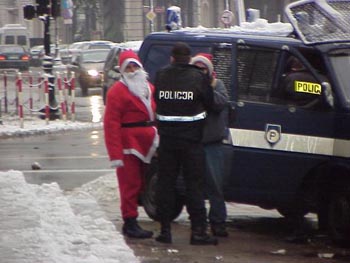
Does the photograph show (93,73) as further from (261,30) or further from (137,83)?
(137,83)

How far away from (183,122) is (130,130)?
0.70m

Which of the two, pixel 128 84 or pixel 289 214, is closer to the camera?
pixel 128 84

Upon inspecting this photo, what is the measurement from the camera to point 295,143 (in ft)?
33.4

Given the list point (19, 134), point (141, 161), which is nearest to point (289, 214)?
point (141, 161)

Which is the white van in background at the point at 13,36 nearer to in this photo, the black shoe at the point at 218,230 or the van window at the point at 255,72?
the van window at the point at 255,72

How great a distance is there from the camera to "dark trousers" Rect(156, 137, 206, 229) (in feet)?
31.4

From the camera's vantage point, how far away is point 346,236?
9.95m

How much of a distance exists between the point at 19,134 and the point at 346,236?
47.0ft

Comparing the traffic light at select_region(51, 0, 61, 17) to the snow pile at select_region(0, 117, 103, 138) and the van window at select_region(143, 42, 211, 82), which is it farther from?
the van window at select_region(143, 42, 211, 82)

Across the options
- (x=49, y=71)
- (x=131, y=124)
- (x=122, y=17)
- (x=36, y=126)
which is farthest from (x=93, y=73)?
(x=131, y=124)

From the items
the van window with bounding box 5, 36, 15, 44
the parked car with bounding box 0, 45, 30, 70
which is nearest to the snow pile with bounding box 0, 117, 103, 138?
the parked car with bounding box 0, 45, 30, 70

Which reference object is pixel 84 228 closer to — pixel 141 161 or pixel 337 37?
pixel 141 161

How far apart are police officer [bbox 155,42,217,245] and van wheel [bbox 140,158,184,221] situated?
4.23ft

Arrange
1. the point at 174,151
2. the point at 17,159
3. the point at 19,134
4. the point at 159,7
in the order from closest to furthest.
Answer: the point at 174,151, the point at 17,159, the point at 19,134, the point at 159,7
